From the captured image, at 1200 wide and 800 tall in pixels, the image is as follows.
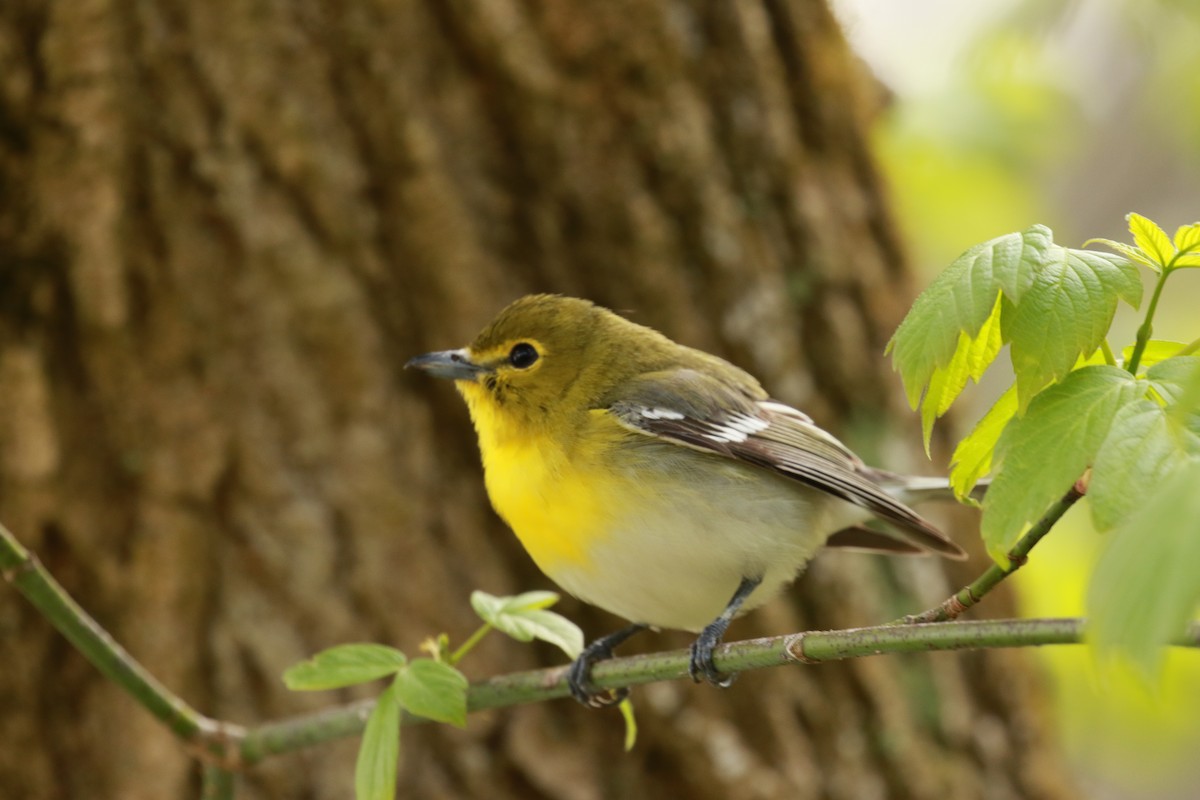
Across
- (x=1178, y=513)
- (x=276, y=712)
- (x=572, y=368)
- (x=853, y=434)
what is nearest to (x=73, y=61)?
(x=572, y=368)

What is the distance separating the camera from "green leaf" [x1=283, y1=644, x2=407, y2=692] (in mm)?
2127

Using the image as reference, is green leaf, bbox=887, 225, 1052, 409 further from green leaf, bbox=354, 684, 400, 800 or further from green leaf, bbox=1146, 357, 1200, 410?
green leaf, bbox=354, 684, 400, 800

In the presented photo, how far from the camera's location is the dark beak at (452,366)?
121 inches

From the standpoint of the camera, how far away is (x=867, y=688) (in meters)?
4.07

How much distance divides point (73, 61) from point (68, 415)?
109cm

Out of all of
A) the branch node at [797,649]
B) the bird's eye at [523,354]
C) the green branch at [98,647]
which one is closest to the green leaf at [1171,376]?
the branch node at [797,649]

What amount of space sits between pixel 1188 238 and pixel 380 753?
4.83ft

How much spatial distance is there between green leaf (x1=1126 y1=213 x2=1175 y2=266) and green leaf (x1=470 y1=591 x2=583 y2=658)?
115cm

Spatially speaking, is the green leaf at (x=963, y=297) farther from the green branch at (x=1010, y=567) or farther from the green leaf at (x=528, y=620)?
the green leaf at (x=528, y=620)

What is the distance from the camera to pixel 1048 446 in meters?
1.53

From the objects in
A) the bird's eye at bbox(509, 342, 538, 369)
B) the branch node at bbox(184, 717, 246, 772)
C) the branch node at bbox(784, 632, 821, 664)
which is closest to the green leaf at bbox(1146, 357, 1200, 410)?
the branch node at bbox(784, 632, 821, 664)

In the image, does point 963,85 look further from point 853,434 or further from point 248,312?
point 248,312

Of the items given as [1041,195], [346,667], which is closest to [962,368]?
[346,667]

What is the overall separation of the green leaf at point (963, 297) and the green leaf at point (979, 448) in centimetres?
18
